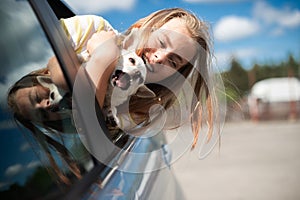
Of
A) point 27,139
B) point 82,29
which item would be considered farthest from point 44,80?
point 82,29

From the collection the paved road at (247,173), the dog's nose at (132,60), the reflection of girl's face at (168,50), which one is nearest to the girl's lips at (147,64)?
the reflection of girl's face at (168,50)

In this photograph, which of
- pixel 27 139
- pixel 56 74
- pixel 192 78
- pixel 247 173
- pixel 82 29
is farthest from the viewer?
pixel 247 173

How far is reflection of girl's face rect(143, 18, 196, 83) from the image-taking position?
1.88 meters

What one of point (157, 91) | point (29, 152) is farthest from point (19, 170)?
point (157, 91)

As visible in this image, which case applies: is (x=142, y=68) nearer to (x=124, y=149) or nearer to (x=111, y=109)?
(x=111, y=109)

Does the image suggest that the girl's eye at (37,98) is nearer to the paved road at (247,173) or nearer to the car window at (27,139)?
the car window at (27,139)

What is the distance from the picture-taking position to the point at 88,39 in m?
1.82

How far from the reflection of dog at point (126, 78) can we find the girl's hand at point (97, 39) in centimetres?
8

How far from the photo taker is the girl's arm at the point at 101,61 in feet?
5.22

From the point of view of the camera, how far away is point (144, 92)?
1926 mm

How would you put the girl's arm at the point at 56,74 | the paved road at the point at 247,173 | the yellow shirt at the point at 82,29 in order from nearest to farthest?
the girl's arm at the point at 56,74
the yellow shirt at the point at 82,29
the paved road at the point at 247,173

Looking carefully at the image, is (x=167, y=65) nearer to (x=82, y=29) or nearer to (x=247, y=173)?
(x=82, y=29)

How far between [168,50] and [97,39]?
1.22 ft

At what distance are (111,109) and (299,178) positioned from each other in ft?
18.9
